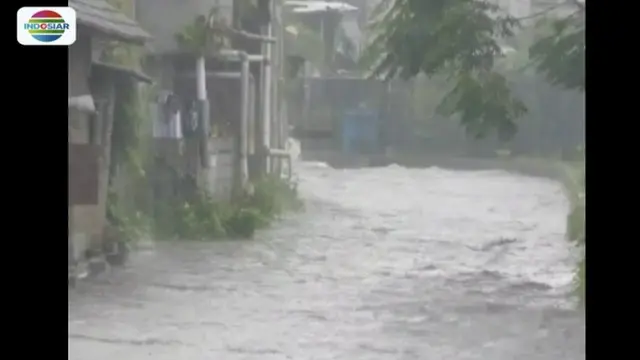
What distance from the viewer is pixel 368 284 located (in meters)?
1.79

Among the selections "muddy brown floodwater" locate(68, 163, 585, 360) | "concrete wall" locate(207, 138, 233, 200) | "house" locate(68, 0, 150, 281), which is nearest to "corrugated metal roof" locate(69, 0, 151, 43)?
"house" locate(68, 0, 150, 281)

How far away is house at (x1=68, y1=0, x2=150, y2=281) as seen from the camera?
1.81m

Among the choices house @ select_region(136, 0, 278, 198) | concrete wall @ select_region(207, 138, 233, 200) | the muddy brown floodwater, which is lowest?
the muddy brown floodwater

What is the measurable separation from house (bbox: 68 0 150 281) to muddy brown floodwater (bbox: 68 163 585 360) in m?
0.11

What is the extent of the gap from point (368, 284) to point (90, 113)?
2.05ft

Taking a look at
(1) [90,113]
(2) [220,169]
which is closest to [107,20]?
(1) [90,113]

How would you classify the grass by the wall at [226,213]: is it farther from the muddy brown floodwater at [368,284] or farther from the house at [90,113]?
the house at [90,113]

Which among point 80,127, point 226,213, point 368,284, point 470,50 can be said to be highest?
point 470,50

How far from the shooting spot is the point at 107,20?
71.2 inches

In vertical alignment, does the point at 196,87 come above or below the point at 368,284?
above

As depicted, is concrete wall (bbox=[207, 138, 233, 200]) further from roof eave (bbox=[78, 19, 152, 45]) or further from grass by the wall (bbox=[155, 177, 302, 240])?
roof eave (bbox=[78, 19, 152, 45])
